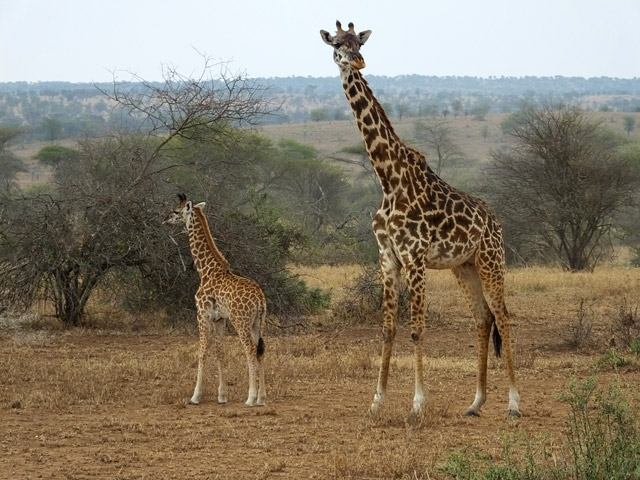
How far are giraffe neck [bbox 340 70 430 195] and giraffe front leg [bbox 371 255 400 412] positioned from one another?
622 millimetres

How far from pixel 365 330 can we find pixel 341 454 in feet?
25.9

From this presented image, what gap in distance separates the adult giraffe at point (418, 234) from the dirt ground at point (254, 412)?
1.76 ft

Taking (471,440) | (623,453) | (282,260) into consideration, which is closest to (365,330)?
(282,260)

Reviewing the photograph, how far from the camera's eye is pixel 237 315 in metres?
8.98

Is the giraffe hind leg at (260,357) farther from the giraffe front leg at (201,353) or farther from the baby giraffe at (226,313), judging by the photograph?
the giraffe front leg at (201,353)

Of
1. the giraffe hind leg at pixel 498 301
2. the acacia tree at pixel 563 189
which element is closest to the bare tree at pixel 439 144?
the acacia tree at pixel 563 189

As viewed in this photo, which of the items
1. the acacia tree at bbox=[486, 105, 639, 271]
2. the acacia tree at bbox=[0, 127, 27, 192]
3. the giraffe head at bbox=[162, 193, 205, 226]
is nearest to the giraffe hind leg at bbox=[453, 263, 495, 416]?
the giraffe head at bbox=[162, 193, 205, 226]

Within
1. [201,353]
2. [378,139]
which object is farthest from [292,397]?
[378,139]

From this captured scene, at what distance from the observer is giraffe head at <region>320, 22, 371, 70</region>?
28.5 feet

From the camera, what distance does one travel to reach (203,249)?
32.6ft

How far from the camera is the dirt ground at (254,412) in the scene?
267 inches

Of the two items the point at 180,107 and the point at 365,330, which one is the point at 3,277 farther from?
the point at 365,330

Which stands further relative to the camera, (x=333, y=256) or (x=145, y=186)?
(x=333, y=256)

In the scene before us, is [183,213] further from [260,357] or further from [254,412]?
[254,412]
